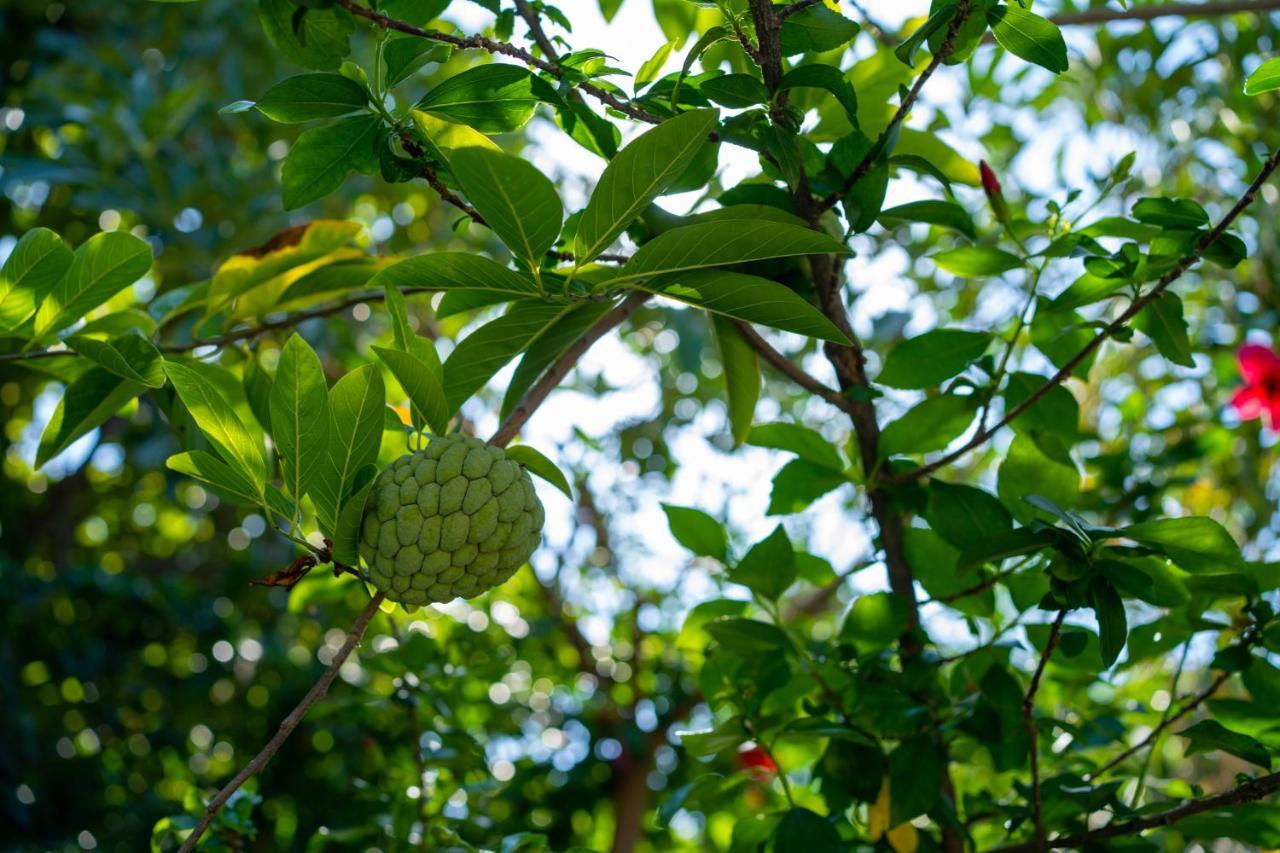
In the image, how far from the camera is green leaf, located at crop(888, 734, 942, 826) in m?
1.08

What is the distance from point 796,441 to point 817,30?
17.3 inches

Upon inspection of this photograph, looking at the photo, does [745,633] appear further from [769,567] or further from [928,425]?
[928,425]

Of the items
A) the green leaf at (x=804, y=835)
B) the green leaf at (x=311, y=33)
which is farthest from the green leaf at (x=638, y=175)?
the green leaf at (x=804, y=835)

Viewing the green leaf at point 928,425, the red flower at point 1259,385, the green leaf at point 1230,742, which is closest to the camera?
the green leaf at point 1230,742

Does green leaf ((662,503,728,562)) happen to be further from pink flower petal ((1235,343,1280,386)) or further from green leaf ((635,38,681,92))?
pink flower petal ((1235,343,1280,386))

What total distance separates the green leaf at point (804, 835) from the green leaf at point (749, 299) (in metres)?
0.54

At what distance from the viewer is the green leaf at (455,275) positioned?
0.84m

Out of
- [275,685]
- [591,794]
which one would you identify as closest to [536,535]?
[591,794]

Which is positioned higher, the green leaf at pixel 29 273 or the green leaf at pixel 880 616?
the green leaf at pixel 29 273

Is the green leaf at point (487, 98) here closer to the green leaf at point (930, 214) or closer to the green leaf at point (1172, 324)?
the green leaf at point (930, 214)

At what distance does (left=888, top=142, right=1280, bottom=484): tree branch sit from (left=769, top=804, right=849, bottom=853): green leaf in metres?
0.36

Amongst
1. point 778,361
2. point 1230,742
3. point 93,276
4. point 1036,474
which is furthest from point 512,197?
point 1230,742

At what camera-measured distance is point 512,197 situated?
0.75 meters

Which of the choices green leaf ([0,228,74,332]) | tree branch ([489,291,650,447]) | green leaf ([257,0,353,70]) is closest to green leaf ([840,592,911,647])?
tree branch ([489,291,650,447])
